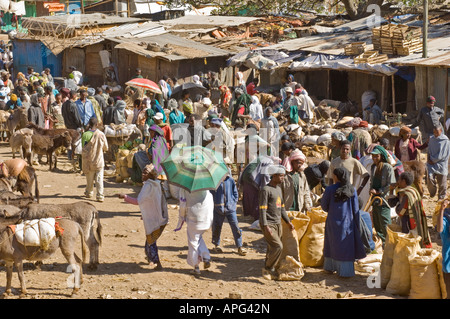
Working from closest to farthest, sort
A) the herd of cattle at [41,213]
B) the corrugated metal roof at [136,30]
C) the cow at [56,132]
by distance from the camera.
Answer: the herd of cattle at [41,213] < the cow at [56,132] < the corrugated metal roof at [136,30]

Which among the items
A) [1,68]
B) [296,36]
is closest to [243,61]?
[296,36]

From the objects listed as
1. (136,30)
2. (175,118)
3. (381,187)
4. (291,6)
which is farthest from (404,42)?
(291,6)

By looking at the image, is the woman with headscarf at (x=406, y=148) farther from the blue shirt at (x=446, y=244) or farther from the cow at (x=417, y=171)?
the blue shirt at (x=446, y=244)

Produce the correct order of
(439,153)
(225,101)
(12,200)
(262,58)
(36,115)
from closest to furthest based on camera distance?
(12,200) < (439,153) < (36,115) < (225,101) < (262,58)

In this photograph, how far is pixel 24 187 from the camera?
1211cm

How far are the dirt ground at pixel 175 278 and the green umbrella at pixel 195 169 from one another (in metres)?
1.32

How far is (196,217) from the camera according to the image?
31.0ft

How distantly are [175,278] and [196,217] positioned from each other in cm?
92

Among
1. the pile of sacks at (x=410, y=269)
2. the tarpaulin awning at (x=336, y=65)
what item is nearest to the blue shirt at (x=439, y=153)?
the pile of sacks at (x=410, y=269)

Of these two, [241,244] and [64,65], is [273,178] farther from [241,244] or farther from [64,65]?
[64,65]

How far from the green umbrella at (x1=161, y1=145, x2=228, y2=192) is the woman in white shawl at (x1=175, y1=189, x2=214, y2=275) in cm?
17

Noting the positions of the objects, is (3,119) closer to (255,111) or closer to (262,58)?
(255,111)

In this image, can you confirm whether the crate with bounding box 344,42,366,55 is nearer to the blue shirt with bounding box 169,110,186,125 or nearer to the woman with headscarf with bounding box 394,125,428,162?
the blue shirt with bounding box 169,110,186,125

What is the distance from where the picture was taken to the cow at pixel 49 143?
16.5m
